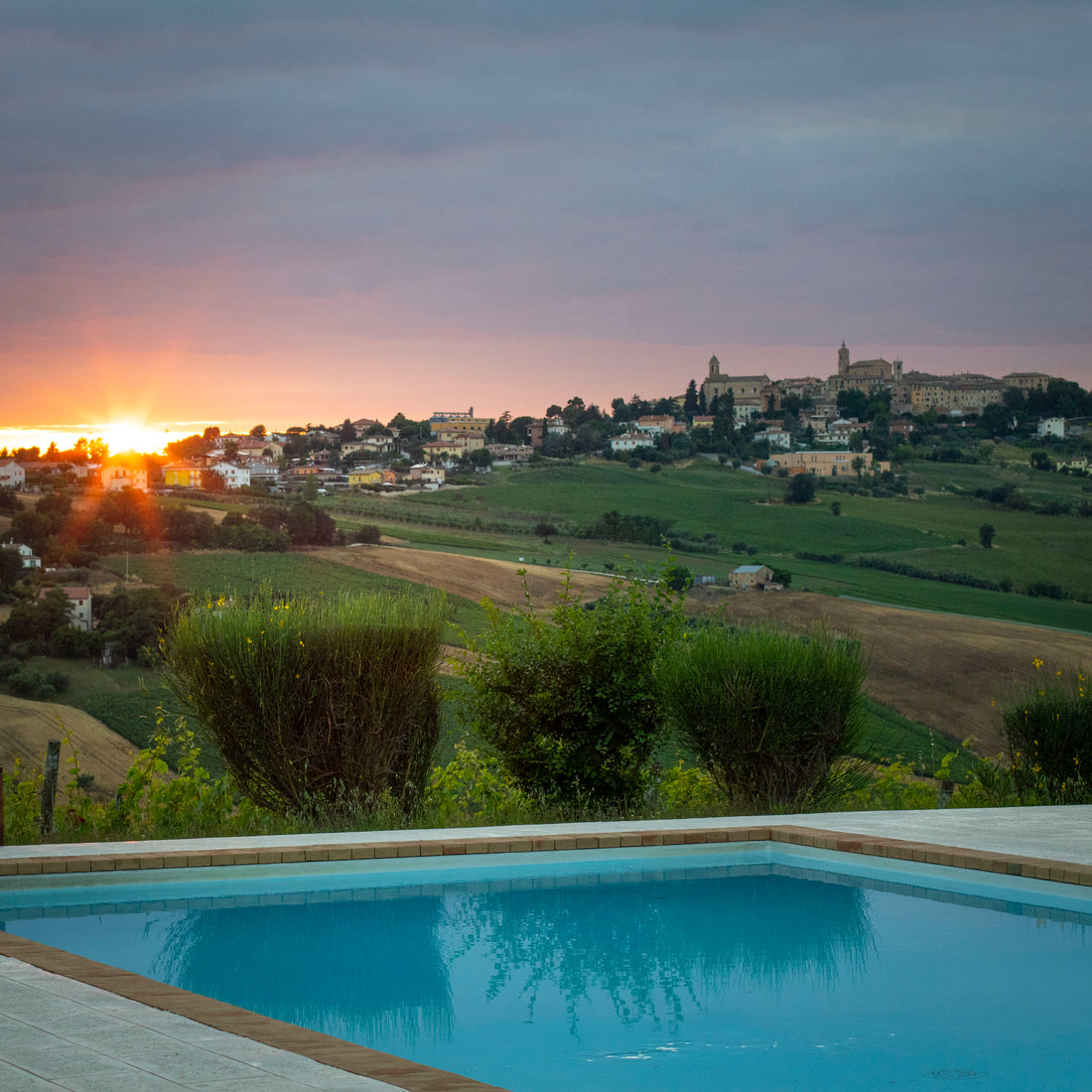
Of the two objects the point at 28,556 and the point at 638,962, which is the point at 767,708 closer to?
the point at 638,962

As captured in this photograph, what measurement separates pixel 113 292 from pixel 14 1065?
90.1ft

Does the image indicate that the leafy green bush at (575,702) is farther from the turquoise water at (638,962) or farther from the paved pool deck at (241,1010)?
the turquoise water at (638,962)

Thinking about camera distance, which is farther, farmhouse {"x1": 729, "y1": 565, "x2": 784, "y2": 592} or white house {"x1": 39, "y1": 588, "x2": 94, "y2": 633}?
farmhouse {"x1": 729, "y1": 565, "x2": 784, "y2": 592}

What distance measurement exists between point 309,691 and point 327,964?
2.56 meters

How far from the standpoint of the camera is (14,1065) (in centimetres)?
266

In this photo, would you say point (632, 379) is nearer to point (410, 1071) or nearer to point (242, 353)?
point (242, 353)

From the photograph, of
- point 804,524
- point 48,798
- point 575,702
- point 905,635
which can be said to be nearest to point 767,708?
point 575,702

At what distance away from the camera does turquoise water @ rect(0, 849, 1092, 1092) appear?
366 centimetres

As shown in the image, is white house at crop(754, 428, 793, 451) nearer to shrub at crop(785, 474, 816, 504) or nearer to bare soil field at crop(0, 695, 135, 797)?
shrub at crop(785, 474, 816, 504)

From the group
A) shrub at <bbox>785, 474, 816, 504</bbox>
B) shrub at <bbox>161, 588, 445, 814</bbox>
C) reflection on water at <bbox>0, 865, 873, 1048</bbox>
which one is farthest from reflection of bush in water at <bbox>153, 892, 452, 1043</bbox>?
shrub at <bbox>785, 474, 816, 504</bbox>

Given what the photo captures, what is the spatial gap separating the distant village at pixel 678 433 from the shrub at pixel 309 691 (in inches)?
1043

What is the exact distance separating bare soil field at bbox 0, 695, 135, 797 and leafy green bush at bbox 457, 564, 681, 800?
605 inches

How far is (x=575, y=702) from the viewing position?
767 cm

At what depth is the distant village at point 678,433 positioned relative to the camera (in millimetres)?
36459
